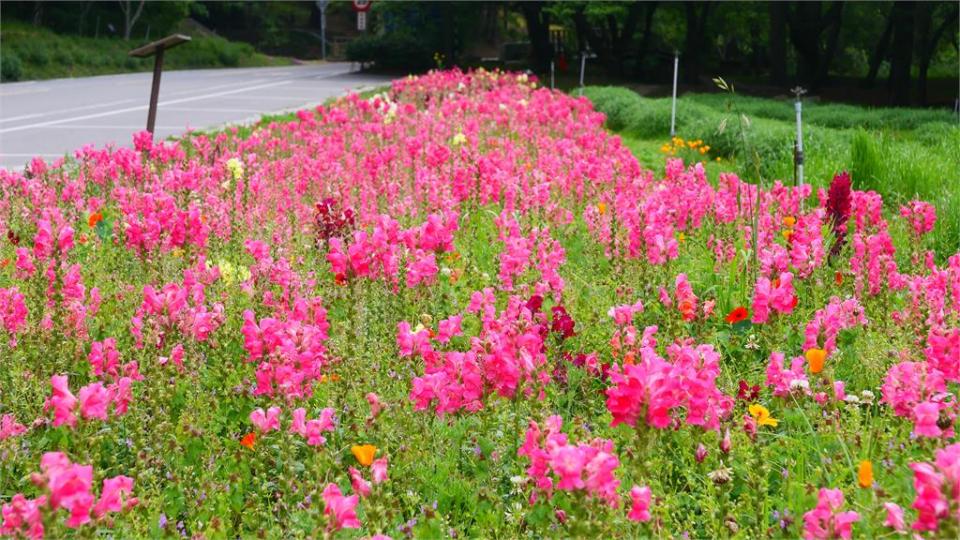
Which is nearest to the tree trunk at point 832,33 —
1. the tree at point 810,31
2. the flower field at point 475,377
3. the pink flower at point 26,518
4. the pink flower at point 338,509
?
the tree at point 810,31

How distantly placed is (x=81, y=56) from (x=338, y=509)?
41.9m

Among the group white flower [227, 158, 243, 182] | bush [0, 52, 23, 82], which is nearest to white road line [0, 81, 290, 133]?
bush [0, 52, 23, 82]

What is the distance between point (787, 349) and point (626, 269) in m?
1.36

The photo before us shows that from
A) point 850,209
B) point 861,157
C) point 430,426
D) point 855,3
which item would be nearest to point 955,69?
point 855,3

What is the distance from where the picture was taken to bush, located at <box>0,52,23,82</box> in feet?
102

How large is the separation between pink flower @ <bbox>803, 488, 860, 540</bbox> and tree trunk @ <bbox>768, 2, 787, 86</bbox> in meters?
30.3

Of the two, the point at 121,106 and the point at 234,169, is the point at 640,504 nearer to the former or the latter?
the point at 234,169

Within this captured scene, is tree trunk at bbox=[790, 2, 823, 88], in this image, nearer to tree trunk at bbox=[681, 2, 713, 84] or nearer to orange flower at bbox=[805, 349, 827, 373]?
tree trunk at bbox=[681, 2, 713, 84]

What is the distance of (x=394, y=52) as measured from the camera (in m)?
42.9

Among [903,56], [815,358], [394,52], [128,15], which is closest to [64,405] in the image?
[815,358]

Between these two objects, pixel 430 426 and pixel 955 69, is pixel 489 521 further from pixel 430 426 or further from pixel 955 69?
pixel 955 69

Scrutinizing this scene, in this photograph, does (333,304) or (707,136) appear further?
(707,136)

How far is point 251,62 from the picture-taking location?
56250 millimetres

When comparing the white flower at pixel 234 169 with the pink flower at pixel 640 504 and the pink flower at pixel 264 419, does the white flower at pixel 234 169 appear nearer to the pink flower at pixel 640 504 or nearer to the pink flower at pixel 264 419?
the pink flower at pixel 264 419
